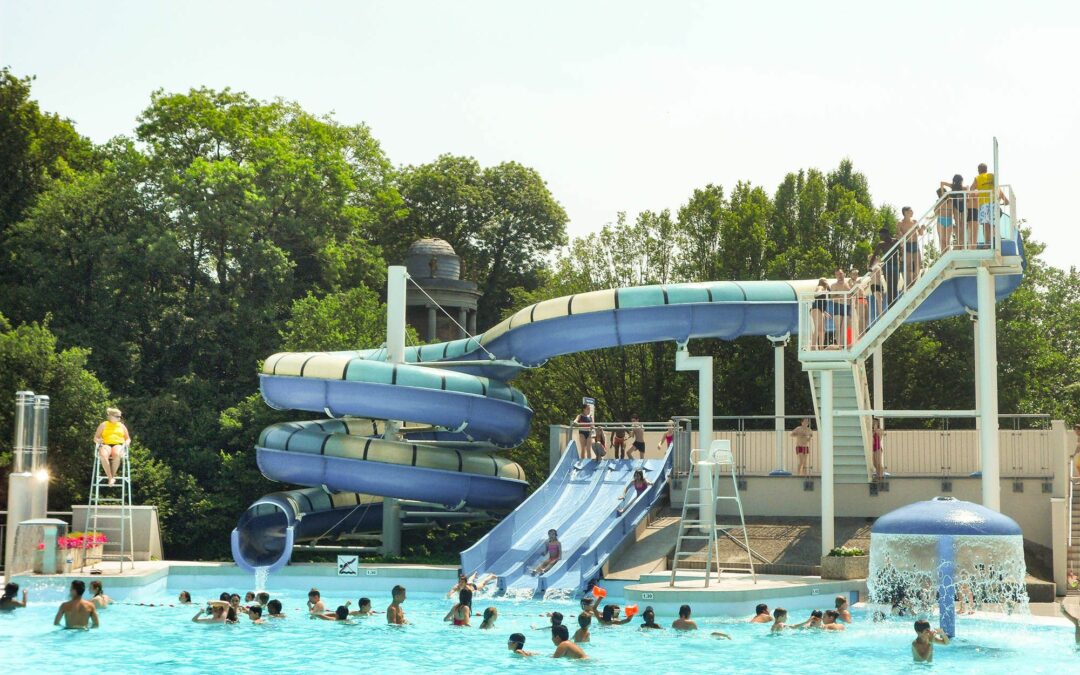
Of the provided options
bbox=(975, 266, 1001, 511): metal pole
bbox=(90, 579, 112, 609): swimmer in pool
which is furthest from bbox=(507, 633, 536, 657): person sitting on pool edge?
bbox=(975, 266, 1001, 511): metal pole

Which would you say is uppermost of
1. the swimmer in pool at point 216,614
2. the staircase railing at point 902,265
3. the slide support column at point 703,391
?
the staircase railing at point 902,265

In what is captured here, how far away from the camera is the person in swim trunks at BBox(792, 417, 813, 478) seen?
26.1 metres

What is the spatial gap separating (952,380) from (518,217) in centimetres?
2381

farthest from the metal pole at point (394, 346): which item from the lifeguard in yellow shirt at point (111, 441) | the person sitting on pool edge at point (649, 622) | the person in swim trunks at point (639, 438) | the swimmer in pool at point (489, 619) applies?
the person sitting on pool edge at point (649, 622)

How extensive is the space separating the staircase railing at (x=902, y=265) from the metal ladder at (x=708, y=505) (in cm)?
265

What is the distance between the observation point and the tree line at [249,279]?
112 feet

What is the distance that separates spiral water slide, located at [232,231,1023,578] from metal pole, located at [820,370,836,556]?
318 centimetres

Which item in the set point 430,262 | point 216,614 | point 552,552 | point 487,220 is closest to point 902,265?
point 552,552

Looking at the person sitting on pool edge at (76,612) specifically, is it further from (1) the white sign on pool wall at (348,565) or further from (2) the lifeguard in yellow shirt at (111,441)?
(1) the white sign on pool wall at (348,565)

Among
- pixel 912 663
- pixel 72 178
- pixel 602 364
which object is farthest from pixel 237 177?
pixel 912 663

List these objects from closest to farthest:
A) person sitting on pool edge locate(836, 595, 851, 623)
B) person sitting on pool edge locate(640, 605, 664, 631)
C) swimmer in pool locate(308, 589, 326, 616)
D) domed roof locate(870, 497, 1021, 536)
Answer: domed roof locate(870, 497, 1021, 536), person sitting on pool edge locate(640, 605, 664, 631), person sitting on pool edge locate(836, 595, 851, 623), swimmer in pool locate(308, 589, 326, 616)

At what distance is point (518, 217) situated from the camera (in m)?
55.8

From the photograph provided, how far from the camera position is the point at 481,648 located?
685 inches

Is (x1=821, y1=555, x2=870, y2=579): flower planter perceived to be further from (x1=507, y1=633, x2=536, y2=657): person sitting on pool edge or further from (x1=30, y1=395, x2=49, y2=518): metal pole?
(x1=30, y1=395, x2=49, y2=518): metal pole
